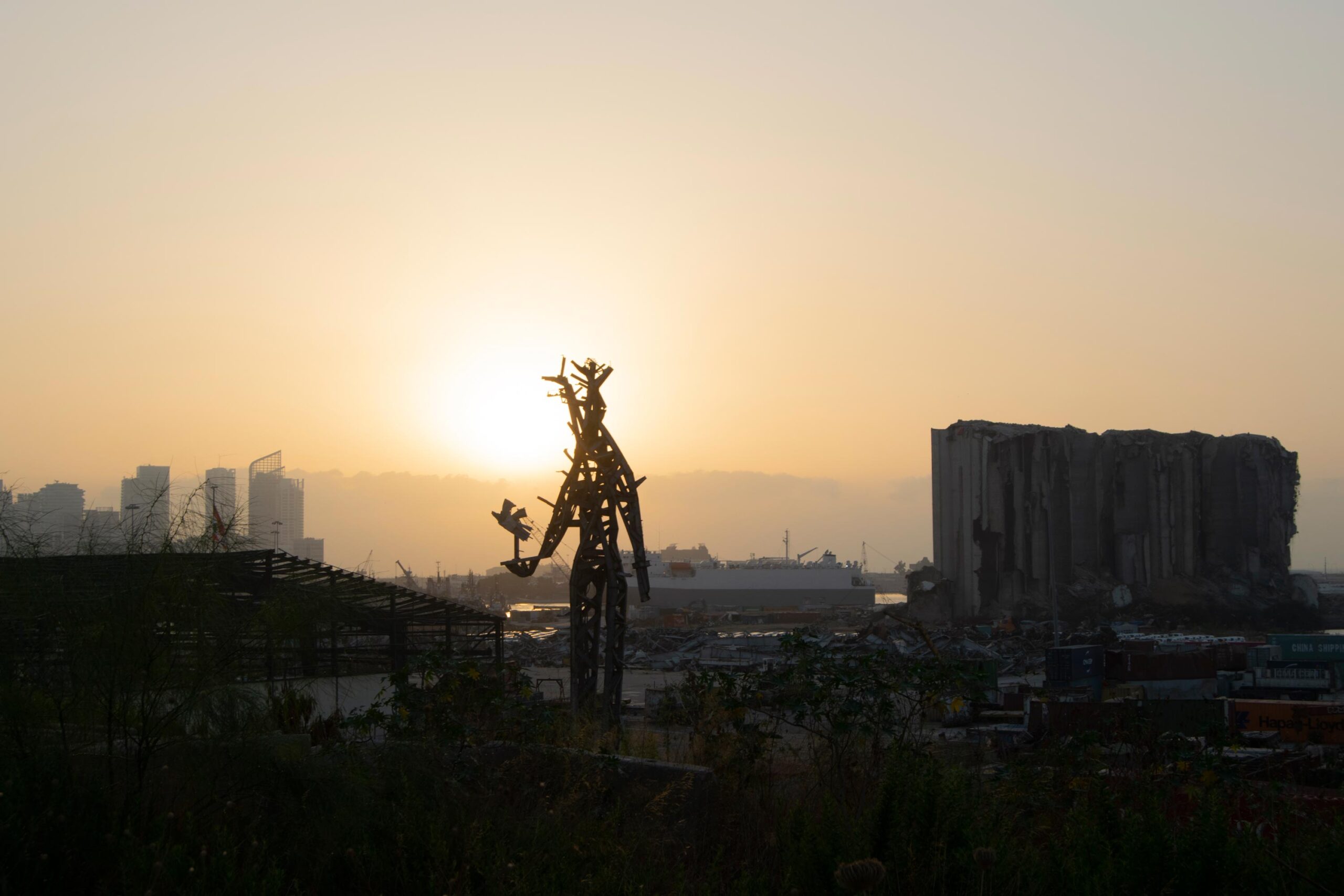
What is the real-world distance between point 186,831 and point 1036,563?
7688 centimetres

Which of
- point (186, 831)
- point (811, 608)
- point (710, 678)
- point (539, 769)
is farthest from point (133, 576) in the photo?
point (811, 608)

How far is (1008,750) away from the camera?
10.8 m

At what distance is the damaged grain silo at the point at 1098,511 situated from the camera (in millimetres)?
76438

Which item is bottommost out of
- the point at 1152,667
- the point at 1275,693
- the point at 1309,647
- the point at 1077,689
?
the point at 1309,647

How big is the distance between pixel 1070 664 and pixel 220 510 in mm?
19956

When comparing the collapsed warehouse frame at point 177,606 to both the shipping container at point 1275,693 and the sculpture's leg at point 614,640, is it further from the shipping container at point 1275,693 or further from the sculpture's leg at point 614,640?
the shipping container at point 1275,693

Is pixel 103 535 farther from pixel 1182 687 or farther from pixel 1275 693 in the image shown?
pixel 1182 687

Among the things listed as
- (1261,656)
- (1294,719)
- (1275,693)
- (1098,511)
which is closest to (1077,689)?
(1275,693)

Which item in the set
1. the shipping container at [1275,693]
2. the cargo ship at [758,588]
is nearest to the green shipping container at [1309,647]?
the shipping container at [1275,693]

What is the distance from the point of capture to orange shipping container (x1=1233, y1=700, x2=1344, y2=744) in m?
13.0

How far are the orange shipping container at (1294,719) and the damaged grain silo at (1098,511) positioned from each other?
199 ft

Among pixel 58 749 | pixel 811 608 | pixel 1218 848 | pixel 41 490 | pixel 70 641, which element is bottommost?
pixel 811 608

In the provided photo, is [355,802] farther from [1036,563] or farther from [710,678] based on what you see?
[1036,563]

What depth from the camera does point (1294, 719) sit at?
13562 mm
